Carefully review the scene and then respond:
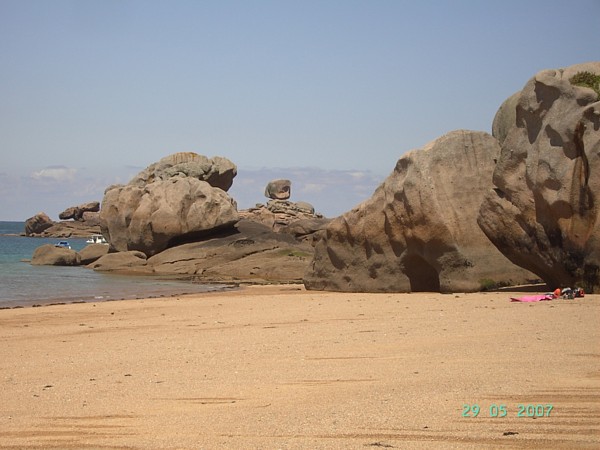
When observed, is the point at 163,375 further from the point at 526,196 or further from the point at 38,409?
the point at 526,196

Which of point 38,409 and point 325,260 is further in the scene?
point 325,260

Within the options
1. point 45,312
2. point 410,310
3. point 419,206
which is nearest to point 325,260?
point 419,206

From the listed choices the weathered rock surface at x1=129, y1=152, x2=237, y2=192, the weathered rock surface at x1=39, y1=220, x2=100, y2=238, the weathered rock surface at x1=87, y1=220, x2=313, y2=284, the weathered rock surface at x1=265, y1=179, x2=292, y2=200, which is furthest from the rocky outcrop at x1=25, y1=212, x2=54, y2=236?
the weathered rock surface at x1=87, y1=220, x2=313, y2=284

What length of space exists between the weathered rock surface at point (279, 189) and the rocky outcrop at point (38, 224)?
33.9 metres

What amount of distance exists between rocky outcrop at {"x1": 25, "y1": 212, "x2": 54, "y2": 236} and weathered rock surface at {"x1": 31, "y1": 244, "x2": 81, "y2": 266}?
6208 centimetres

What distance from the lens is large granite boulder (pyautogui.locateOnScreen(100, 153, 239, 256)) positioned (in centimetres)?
4188

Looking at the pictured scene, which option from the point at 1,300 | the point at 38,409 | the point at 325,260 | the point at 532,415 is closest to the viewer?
the point at 532,415

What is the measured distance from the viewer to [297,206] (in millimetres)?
78625

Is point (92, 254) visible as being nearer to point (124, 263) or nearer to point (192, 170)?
point (124, 263)

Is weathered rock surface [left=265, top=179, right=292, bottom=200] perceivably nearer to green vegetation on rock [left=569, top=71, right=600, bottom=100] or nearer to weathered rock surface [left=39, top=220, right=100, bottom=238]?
weathered rock surface [left=39, top=220, right=100, bottom=238]

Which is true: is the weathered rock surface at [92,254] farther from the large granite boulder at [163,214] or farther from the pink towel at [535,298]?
the pink towel at [535,298]

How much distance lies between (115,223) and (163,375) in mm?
38591

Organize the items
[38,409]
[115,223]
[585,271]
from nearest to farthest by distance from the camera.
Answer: [38,409] < [585,271] < [115,223]

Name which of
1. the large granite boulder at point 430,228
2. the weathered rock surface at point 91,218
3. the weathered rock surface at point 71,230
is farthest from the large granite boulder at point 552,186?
the weathered rock surface at point 91,218
